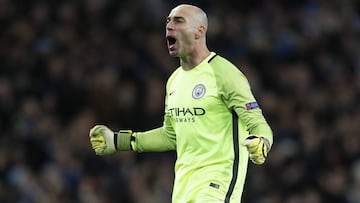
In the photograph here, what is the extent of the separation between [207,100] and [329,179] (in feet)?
20.4

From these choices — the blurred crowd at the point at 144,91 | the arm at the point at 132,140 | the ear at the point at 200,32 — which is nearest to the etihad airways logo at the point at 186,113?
the arm at the point at 132,140

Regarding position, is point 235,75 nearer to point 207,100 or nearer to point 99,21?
point 207,100

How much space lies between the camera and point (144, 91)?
1631 centimetres

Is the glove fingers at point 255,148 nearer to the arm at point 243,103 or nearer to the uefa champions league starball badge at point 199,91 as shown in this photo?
the arm at point 243,103

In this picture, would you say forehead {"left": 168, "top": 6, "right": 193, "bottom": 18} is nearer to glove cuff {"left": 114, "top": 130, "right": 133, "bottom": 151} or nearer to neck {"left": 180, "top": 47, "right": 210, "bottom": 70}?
neck {"left": 180, "top": 47, "right": 210, "bottom": 70}

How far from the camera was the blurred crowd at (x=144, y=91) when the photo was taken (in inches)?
583

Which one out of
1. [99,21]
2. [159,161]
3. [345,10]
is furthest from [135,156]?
[345,10]

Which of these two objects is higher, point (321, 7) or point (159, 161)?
point (321, 7)

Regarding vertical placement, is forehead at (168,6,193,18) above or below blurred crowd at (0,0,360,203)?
above

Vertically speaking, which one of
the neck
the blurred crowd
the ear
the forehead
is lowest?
the blurred crowd

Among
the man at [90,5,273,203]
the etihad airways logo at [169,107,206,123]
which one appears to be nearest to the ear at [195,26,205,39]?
the man at [90,5,273,203]

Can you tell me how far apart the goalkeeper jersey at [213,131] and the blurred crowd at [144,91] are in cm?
553

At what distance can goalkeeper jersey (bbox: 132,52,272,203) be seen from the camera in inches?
344

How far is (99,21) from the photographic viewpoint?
18094 mm
